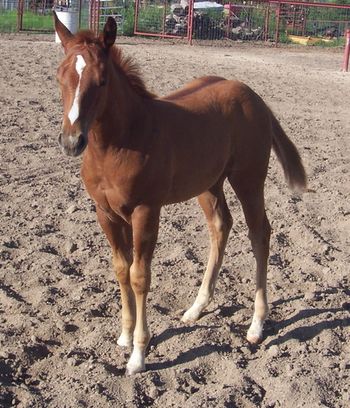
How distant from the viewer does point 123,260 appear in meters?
4.43

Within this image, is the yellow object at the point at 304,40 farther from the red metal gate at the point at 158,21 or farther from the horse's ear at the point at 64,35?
the horse's ear at the point at 64,35

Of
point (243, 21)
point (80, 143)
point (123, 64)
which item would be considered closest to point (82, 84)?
point (80, 143)

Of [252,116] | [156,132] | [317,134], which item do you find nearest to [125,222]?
[156,132]

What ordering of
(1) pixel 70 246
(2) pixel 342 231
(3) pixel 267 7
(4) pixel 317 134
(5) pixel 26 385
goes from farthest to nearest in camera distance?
(3) pixel 267 7 → (4) pixel 317 134 → (2) pixel 342 231 → (1) pixel 70 246 → (5) pixel 26 385

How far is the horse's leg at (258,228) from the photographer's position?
16.0 feet

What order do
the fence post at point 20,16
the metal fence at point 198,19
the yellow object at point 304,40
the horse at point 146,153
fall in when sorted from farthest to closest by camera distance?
the yellow object at point 304,40
the metal fence at point 198,19
the fence post at point 20,16
the horse at point 146,153

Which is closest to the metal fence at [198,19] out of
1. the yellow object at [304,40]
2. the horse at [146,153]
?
the yellow object at [304,40]

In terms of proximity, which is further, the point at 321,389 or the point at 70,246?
the point at 70,246

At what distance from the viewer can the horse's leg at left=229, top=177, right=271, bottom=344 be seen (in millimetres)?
4875

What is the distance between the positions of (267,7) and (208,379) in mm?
26723

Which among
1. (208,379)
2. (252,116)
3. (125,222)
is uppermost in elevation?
(252,116)

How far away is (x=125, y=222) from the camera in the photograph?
435cm

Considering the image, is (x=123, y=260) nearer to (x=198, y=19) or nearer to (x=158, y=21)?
(x=158, y=21)

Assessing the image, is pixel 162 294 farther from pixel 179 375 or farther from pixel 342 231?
pixel 342 231
